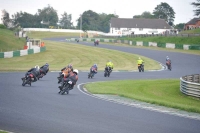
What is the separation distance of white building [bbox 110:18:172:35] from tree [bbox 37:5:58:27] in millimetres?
28693

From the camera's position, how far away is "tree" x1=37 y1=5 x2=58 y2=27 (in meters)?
172

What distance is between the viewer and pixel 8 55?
4775cm

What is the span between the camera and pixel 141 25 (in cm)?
15800

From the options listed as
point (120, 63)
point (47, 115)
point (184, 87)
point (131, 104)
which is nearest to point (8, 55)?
point (120, 63)

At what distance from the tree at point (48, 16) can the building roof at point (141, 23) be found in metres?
29.0

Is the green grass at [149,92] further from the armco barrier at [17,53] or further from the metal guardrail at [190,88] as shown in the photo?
the armco barrier at [17,53]

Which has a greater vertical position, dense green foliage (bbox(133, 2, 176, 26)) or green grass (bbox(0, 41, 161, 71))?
dense green foliage (bbox(133, 2, 176, 26))

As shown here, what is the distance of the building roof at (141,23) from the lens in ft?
515

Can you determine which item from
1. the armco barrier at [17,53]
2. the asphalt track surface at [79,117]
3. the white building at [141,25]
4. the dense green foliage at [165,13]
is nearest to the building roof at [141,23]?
the white building at [141,25]

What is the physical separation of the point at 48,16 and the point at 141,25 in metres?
42.2

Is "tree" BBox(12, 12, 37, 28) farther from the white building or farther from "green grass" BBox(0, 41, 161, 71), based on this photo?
"green grass" BBox(0, 41, 161, 71)

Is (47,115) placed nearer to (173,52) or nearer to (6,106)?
(6,106)

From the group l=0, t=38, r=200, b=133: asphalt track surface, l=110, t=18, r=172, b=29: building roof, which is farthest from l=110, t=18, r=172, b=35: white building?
l=0, t=38, r=200, b=133: asphalt track surface

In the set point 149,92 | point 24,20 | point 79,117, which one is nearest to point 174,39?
point 149,92
